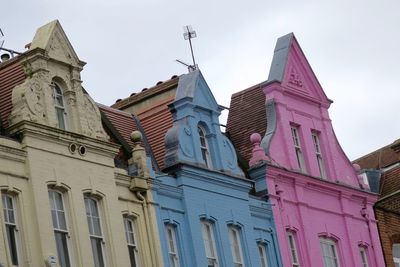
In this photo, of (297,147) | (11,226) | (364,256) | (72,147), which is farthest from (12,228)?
(364,256)

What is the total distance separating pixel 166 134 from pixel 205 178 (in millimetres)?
1873

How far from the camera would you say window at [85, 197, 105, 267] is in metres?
45.3

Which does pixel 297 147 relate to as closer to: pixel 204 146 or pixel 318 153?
pixel 318 153

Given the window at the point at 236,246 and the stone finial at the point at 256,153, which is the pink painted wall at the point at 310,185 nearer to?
the stone finial at the point at 256,153

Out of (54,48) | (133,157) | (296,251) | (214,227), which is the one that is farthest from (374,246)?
(54,48)

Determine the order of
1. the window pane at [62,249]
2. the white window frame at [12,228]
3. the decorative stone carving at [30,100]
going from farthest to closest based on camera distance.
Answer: the decorative stone carving at [30,100] < the window pane at [62,249] < the white window frame at [12,228]

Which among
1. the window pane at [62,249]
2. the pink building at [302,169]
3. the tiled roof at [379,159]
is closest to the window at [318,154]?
the pink building at [302,169]

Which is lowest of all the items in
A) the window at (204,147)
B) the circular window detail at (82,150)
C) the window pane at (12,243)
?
the window pane at (12,243)

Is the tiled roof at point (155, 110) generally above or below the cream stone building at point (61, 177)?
above

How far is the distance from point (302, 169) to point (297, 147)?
35.3 inches

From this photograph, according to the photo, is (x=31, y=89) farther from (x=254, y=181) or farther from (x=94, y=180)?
(x=254, y=181)

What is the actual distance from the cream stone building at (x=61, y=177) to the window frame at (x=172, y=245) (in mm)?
960

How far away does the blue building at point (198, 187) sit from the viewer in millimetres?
48750

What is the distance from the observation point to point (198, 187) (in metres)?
50.1
